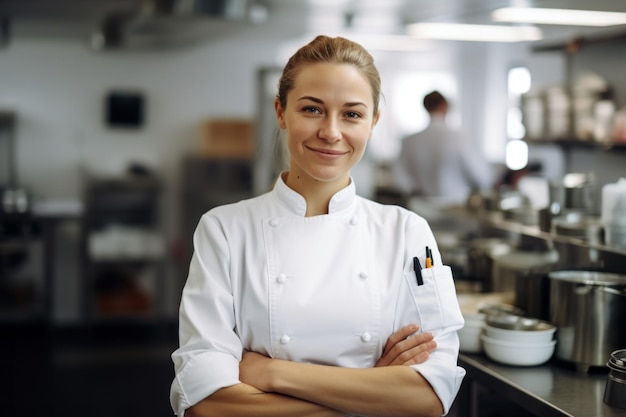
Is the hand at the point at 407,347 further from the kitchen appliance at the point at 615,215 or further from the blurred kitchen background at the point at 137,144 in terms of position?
the blurred kitchen background at the point at 137,144

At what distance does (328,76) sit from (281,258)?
1.24 feet

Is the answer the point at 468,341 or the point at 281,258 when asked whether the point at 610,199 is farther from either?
the point at 281,258

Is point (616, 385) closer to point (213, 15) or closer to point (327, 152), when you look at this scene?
point (327, 152)

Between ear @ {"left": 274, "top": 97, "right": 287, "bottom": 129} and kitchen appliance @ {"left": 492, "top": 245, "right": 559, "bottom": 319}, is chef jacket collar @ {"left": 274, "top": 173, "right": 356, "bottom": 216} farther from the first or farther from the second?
kitchen appliance @ {"left": 492, "top": 245, "right": 559, "bottom": 319}

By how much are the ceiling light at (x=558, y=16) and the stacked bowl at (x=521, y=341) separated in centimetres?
237

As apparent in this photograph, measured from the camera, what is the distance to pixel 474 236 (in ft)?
12.8

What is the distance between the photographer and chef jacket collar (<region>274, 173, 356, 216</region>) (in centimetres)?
164

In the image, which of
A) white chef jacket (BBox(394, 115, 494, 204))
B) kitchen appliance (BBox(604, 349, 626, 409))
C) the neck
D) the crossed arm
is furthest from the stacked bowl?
white chef jacket (BBox(394, 115, 494, 204))

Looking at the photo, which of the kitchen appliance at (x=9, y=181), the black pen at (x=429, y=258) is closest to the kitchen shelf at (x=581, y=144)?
the black pen at (x=429, y=258)

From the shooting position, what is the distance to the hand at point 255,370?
1.52 metres

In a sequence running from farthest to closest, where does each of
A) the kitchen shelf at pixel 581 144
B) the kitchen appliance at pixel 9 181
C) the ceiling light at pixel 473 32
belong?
the kitchen appliance at pixel 9 181, the ceiling light at pixel 473 32, the kitchen shelf at pixel 581 144

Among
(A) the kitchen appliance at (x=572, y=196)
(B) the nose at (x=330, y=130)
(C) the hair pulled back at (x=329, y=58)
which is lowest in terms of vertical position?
(A) the kitchen appliance at (x=572, y=196)

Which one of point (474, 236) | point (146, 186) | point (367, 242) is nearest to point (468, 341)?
point (367, 242)

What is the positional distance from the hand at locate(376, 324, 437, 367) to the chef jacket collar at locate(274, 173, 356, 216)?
0.28m
